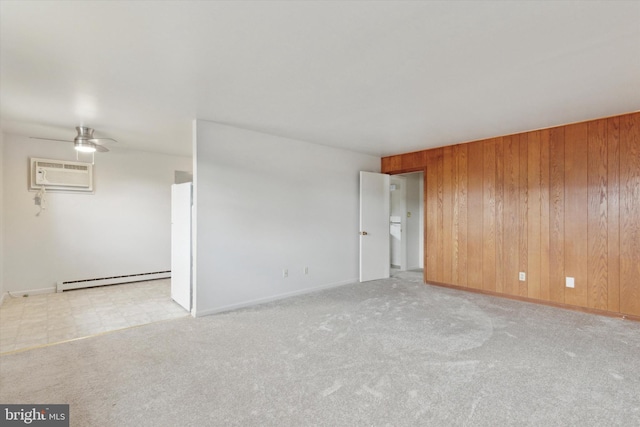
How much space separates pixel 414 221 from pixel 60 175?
6.65 metres

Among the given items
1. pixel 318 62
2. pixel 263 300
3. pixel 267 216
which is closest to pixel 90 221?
pixel 267 216

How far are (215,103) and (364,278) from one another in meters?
3.69

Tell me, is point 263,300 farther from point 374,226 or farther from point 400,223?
point 400,223

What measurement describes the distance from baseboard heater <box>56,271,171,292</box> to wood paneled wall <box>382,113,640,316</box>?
494 centimetres

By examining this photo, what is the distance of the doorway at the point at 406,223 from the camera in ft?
21.4

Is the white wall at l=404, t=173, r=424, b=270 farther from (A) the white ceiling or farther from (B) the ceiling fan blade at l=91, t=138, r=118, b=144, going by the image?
(B) the ceiling fan blade at l=91, t=138, r=118, b=144

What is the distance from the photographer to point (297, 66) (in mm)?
2225

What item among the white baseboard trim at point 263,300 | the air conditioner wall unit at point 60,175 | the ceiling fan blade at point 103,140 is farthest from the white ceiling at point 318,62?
the white baseboard trim at point 263,300

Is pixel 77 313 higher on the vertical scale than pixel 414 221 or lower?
lower

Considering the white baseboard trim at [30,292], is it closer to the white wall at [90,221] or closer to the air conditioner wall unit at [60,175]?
the white wall at [90,221]

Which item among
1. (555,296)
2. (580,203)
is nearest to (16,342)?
(555,296)

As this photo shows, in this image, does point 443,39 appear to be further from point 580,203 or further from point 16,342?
point 16,342

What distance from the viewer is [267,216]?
4.14 metres

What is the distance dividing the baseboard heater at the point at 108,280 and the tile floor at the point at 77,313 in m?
0.11
